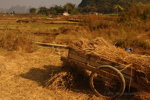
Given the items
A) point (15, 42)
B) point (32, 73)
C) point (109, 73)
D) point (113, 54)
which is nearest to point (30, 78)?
point (32, 73)

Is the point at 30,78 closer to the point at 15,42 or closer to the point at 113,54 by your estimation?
the point at 113,54

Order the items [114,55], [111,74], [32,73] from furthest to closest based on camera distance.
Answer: [32,73] < [114,55] < [111,74]

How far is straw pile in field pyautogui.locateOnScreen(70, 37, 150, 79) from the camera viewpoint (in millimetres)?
2655

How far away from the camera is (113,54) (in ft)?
9.82

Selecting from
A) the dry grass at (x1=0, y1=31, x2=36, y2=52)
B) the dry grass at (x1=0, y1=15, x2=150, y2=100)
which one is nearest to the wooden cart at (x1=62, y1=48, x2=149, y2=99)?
the dry grass at (x1=0, y1=15, x2=150, y2=100)

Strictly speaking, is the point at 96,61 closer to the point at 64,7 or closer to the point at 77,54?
the point at 77,54

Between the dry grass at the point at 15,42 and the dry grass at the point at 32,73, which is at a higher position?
the dry grass at the point at 15,42

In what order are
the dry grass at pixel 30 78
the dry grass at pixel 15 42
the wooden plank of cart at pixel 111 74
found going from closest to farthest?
1. the wooden plank of cart at pixel 111 74
2. the dry grass at pixel 30 78
3. the dry grass at pixel 15 42

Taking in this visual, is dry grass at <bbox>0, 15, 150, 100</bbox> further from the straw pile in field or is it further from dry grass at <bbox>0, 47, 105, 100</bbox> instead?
the straw pile in field

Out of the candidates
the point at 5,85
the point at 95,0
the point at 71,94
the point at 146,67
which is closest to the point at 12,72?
the point at 5,85

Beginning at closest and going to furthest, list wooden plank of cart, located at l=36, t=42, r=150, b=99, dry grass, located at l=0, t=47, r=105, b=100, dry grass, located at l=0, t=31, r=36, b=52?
wooden plank of cart, located at l=36, t=42, r=150, b=99
dry grass, located at l=0, t=47, r=105, b=100
dry grass, located at l=0, t=31, r=36, b=52

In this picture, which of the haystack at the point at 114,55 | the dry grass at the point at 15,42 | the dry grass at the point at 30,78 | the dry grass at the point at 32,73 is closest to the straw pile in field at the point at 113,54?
the haystack at the point at 114,55

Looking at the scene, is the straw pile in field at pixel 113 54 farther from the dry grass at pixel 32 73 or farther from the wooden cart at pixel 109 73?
the dry grass at pixel 32 73

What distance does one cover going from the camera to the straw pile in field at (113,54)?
105 inches
